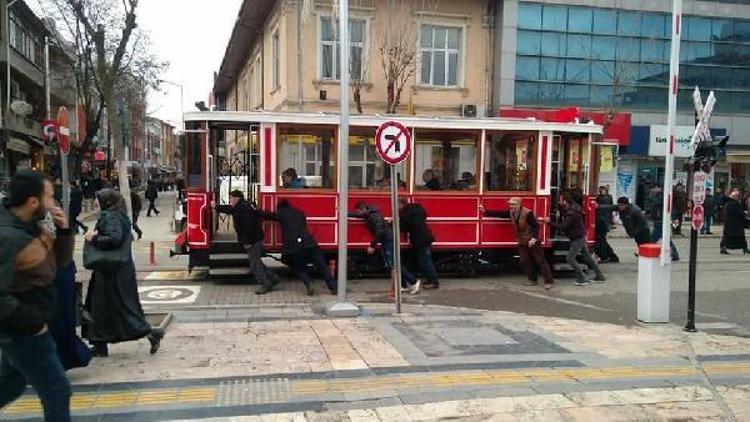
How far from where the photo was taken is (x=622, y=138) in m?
26.8

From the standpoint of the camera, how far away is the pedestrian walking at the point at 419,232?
11487mm

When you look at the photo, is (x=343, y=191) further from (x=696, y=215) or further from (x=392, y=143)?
(x=696, y=215)

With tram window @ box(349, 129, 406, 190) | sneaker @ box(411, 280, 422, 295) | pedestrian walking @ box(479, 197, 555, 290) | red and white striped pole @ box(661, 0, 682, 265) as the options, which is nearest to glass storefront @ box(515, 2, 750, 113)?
pedestrian walking @ box(479, 197, 555, 290)

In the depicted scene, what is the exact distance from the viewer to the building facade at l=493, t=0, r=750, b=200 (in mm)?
24766

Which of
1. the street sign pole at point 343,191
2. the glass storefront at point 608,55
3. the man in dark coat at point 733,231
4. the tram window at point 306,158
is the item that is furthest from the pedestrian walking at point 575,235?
the glass storefront at point 608,55

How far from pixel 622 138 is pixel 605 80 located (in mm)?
2392

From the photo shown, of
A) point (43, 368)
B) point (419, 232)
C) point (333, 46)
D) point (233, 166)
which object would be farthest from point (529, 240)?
point (333, 46)

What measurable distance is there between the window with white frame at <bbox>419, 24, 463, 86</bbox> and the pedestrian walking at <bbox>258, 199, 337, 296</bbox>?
1347 cm

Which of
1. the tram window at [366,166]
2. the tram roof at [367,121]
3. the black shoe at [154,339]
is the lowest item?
the black shoe at [154,339]

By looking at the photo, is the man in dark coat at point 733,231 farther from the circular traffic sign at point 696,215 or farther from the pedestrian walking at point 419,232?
the circular traffic sign at point 696,215

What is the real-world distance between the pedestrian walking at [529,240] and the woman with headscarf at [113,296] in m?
7.29

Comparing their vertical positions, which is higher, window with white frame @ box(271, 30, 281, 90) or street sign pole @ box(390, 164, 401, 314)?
window with white frame @ box(271, 30, 281, 90)

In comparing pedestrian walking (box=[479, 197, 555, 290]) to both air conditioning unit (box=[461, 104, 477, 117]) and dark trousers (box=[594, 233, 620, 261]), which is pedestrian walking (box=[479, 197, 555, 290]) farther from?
air conditioning unit (box=[461, 104, 477, 117])

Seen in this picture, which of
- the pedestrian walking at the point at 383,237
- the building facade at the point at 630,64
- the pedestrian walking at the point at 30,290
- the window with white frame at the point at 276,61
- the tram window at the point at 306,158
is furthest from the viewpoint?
the building facade at the point at 630,64
